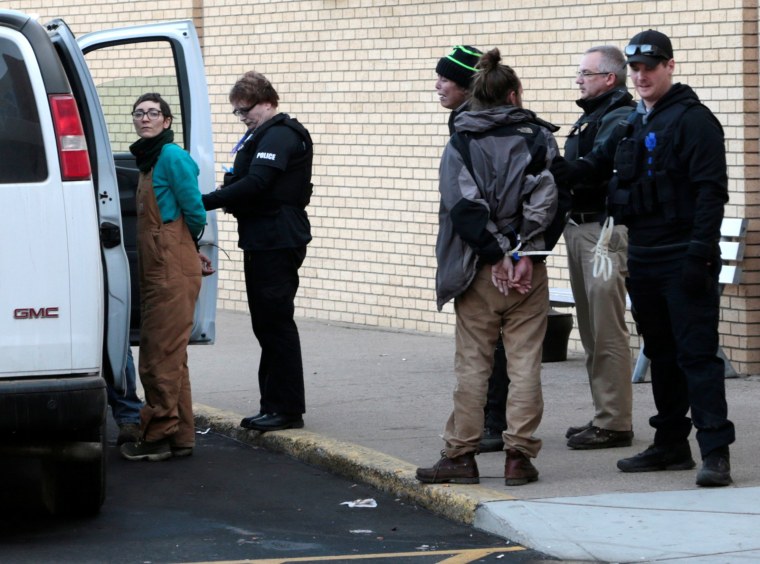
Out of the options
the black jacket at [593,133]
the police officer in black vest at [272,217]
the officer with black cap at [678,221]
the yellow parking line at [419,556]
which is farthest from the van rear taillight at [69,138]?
the black jacket at [593,133]

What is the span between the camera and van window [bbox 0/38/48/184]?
→ 5.62 meters

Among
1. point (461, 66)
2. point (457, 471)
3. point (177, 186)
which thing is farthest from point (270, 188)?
point (457, 471)

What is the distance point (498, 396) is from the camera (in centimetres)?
746

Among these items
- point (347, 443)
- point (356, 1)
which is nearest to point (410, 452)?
point (347, 443)

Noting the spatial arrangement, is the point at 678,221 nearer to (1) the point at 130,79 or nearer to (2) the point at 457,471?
(2) the point at 457,471

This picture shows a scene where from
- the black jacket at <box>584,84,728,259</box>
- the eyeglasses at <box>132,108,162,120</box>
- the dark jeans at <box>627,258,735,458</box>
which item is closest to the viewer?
the black jacket at <box>584,84,728,259</box>

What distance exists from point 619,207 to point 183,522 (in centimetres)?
223

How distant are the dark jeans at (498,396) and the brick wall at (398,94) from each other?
245cm

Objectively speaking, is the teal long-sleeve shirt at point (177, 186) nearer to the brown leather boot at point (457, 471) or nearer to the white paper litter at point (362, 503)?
the white paper litter at point (362, 503)

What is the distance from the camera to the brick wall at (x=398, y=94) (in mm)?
9359

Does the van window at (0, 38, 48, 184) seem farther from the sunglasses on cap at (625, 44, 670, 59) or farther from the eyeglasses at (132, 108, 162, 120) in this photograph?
the sunglasses on cap at (625, 44, 670, 59)

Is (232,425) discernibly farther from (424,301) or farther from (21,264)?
(424,301)

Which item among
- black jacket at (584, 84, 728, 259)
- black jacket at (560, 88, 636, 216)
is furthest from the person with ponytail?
black jacket at (560, 88, 636, 216)

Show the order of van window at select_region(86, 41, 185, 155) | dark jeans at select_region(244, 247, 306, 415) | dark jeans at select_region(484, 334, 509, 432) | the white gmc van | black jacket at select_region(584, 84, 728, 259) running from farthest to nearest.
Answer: van window at select_region(86, 41, 185, 155) < dark jeans at select_region(244, 247, 306, 415) < dark jeans at select_region(484, 334, 509, 432) < black jacket at select_region(584, 84, 728, 259) < the white gmc van
